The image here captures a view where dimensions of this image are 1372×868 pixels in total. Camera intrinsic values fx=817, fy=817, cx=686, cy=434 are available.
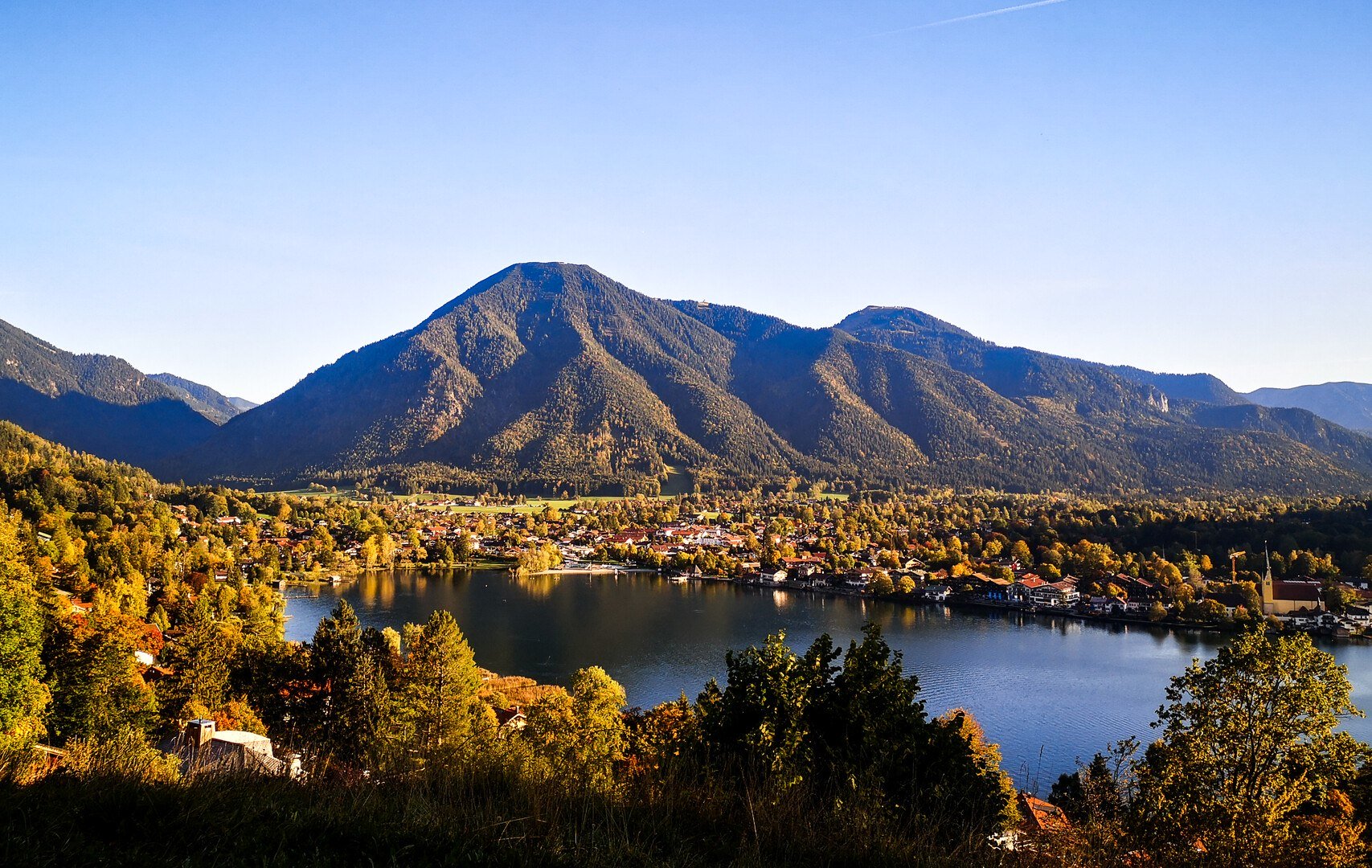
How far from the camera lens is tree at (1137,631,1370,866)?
5.52 metres

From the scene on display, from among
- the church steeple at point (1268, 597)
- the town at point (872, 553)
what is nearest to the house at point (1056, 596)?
the town at point (872, 553)

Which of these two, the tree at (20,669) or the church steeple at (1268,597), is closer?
the tree at (20,669)

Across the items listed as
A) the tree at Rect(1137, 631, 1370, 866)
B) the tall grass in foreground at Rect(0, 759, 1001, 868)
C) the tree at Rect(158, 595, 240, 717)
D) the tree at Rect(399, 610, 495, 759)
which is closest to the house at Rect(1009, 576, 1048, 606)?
the tree at Rect(399, 610, 495, 759)

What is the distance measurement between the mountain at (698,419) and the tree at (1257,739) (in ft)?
285

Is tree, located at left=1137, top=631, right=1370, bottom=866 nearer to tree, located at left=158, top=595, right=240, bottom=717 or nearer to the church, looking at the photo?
tree, located at left=158, top=595, right=240, bottom=717

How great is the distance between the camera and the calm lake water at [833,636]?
20.0m

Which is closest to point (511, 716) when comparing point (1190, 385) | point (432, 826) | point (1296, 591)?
point (432, 826)

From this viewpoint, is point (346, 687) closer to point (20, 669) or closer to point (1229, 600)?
point (20, 669)

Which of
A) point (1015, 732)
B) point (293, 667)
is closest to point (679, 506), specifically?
point (1015, 732)

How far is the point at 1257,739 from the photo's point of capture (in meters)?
5.70

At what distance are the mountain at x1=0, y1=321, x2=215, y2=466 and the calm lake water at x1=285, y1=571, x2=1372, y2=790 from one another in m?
107

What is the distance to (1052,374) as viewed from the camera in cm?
15050

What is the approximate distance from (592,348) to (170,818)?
136537 mm

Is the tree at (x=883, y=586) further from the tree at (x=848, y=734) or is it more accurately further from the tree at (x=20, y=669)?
the tree at (x=20, y=669)
